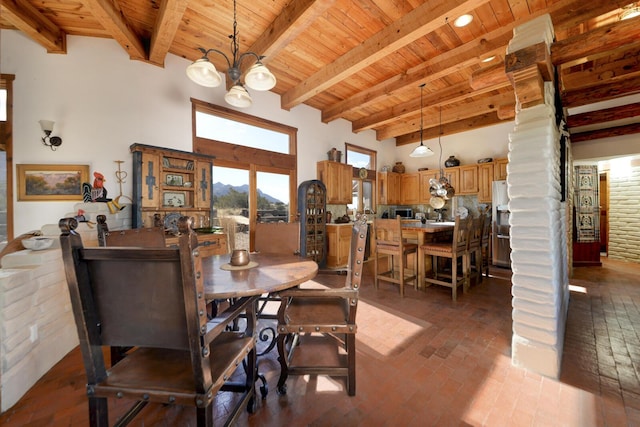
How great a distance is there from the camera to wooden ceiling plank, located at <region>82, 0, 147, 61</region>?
7.15 feet

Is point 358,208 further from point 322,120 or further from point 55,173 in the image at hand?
point 55,173

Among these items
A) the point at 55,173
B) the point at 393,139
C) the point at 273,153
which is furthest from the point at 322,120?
the point at 55,173

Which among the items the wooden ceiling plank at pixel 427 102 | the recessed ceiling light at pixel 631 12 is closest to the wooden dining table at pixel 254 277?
the wooden ceiling plank at pixel 427 102

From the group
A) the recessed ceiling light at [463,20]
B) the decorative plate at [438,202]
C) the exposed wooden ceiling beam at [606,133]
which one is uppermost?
the recessed ceiling light at [463,20]

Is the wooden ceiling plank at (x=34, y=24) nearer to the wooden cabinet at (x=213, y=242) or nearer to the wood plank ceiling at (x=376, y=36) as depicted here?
the wood plank ceiling at (x=376, y=36)

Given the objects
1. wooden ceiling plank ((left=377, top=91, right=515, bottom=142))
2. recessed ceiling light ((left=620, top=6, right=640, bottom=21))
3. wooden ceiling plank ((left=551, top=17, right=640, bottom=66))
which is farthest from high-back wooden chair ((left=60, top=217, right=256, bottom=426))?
wooden ceiling plank ((left=377, top=91, right=515, bottom=142))

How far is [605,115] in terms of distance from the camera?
3908 millimetres

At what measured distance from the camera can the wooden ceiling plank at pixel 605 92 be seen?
303cm

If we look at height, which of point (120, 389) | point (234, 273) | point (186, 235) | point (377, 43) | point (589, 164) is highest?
point (377, 43)

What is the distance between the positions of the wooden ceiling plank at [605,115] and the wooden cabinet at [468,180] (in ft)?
5.44

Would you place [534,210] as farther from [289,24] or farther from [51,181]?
[51,181]

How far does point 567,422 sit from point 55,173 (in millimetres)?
4730

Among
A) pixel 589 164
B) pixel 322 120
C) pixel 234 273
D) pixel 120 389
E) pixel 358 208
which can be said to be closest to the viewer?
pixel 120 389

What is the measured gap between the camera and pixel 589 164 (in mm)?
4746
